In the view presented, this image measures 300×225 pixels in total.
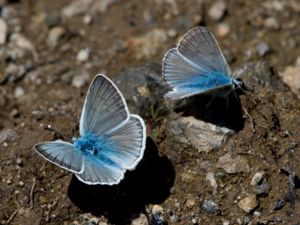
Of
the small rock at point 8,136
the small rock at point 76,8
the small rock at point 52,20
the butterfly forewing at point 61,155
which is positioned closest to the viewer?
the butterfly forewing at point 61,155

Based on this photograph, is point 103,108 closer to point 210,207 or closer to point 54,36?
point 210,207

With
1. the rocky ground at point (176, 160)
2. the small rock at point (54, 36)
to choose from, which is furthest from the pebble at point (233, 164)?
the small rock at point (54, 36)

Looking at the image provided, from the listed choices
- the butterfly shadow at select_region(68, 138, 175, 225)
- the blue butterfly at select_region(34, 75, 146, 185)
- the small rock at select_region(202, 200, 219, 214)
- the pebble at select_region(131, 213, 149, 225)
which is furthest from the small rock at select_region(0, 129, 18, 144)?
the small rock at select_region(202, 200, 219, 214)

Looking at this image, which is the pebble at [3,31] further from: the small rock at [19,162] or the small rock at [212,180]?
the small rock at [212,180]

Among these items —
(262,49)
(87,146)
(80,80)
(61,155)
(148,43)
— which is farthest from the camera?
(148,43)

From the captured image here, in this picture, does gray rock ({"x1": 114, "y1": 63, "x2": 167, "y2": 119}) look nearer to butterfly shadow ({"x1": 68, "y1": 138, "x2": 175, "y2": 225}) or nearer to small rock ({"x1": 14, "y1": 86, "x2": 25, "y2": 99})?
butterfly shadow ({"x1": 68, "y1": 138, "x2": 175, "y2": 225})

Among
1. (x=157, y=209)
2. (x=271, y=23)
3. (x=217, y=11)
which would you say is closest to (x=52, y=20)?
(x=217, y=11)

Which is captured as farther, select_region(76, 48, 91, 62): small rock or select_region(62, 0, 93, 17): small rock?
select_region(62, 0, 93, 17): small rock

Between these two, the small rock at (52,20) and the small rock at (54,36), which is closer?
the small rock at (54,36)
